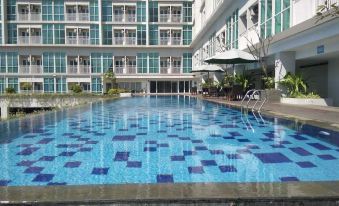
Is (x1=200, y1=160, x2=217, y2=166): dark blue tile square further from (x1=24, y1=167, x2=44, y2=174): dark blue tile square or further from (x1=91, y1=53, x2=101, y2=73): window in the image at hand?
(x1=91, y1=53, x2=101, y2=73): window

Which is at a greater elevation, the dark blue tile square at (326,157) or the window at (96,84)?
the window at (96,84)

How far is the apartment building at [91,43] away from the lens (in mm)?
45531

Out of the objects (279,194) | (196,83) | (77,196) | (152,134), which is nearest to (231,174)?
(279,194)

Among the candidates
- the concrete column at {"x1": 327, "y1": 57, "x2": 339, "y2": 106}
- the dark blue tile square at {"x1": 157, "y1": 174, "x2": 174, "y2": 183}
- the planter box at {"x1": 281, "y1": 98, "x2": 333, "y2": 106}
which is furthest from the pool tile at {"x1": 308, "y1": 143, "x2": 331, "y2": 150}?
the concrete column at {"x1": 327, "y1": 57, "x2": 339, "y2": 106}

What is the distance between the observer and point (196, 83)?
157 feet

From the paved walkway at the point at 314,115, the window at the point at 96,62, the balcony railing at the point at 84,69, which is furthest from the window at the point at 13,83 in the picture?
the paved walkway at the point at 314,115

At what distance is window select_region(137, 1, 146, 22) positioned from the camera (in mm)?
47031

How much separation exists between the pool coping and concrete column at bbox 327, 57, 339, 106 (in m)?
14.8

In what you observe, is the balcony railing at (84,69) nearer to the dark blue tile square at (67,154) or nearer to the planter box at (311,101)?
the planter box at (311,101)

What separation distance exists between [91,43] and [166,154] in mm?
42675

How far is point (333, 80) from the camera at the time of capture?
16953mm

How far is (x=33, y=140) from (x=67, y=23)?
42.2m

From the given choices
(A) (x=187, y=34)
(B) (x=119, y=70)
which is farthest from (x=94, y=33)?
(A) (x=187, y=34)

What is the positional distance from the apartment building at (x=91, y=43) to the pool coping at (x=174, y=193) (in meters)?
43.5
